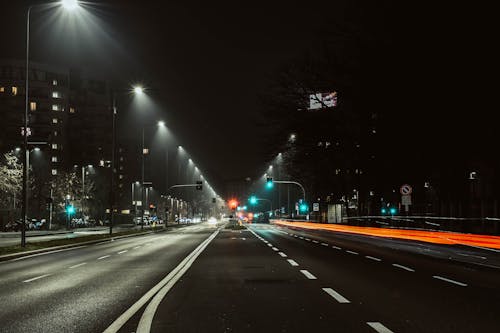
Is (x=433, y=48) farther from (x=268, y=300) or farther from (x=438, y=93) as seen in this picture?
(x=268, y=300)

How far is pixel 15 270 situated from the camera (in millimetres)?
17406

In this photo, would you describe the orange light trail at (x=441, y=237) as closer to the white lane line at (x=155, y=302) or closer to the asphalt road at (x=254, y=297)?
the asphalt road at (x=254, y=297)

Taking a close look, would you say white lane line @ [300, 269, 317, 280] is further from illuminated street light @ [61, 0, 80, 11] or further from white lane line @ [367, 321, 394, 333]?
illuminated street light @ [61, 0, 80, 11]

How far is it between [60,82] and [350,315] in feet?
437

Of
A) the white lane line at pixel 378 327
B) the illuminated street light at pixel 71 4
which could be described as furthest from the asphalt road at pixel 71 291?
the illuminated street light at pixel 71 4

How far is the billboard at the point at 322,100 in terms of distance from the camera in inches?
1679

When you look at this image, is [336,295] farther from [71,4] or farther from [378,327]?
[71,4]

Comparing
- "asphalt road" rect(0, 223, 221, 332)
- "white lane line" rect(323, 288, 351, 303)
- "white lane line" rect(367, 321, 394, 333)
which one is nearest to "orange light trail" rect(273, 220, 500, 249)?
"asphalt road" rect(0, 223, 221, 332)

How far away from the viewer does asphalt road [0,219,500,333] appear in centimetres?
802

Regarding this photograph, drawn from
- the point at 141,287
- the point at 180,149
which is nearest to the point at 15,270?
the point at 141,287

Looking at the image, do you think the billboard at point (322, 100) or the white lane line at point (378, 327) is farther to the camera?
the billboard at point (322, 100)

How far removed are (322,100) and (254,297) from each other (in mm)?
33771

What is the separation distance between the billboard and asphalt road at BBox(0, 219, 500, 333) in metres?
25.4

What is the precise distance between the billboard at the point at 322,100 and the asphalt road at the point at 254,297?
25440 millimetres
